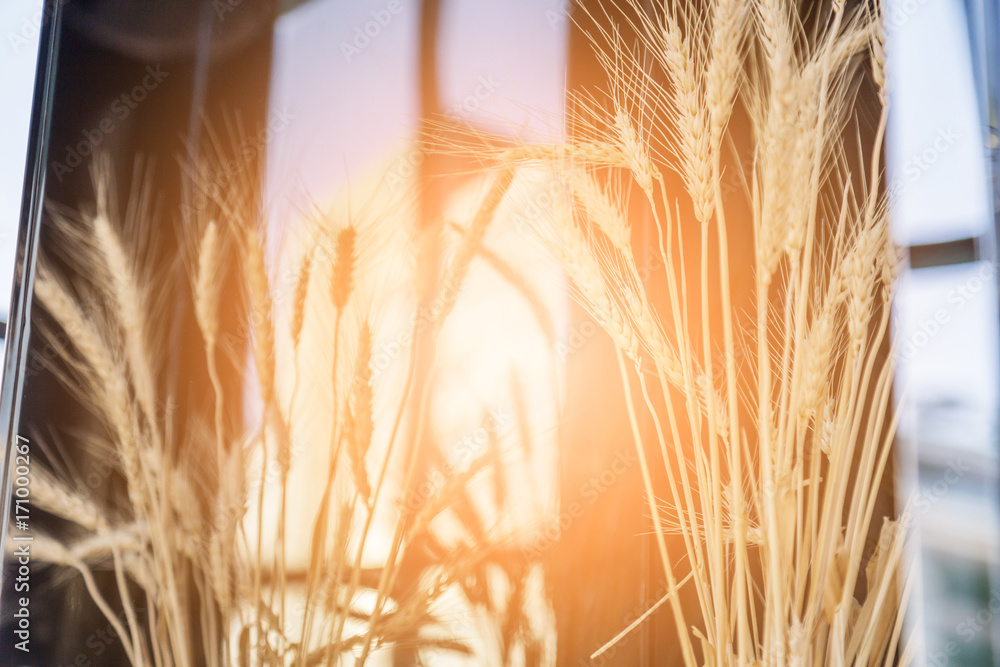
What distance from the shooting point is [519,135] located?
0.83m

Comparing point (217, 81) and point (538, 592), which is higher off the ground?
point (217, 81)

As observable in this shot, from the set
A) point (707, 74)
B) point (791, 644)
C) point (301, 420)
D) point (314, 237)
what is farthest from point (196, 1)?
point (791, 644)

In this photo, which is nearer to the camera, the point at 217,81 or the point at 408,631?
the point at 408,631

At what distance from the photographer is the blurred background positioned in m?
0.74

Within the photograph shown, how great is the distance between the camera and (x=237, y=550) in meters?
0.85

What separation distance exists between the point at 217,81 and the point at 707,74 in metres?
0.68

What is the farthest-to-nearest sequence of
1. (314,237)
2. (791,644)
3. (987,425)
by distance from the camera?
(314,237), (987,425), (791,644)

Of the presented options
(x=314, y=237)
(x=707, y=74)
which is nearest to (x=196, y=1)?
(x=314, y=237)

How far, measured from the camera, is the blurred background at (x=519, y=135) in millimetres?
743

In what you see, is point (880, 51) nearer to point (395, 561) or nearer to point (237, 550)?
point (395, 561)

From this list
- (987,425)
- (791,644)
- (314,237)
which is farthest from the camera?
(314,237)

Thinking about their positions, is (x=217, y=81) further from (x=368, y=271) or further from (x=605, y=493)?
(x=605, y=493)

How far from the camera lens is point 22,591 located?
35.6 inches

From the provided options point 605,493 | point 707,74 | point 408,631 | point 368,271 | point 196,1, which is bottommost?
point 408,631
